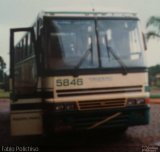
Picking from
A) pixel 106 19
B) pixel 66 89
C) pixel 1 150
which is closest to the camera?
pixel 1 150

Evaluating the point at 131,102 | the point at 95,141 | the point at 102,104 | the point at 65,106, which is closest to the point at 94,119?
the point at 102,104

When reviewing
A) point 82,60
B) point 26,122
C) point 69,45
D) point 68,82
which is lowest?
point 26,122

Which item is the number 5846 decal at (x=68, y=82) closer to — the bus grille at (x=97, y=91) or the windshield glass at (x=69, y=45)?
the bus grille at (x=97, y=91)

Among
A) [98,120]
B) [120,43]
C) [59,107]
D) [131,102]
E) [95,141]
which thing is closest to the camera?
[59,107]

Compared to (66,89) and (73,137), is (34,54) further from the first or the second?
(73,137)

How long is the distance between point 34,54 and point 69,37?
3.38 feet

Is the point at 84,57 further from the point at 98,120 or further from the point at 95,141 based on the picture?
the point at 95,141

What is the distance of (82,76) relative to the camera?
33.0ft

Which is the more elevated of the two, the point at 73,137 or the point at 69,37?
the point at 69,37

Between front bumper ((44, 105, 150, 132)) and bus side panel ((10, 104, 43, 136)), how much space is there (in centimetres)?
21

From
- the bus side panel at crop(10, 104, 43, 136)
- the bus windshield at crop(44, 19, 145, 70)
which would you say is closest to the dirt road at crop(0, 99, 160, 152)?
the bus side panel at crop(10, 104, 43, 136)

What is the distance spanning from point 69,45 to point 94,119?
173 centimetres

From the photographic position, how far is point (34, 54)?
10.7 metres

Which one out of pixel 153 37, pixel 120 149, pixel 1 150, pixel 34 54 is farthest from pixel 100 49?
pixel 153 37
